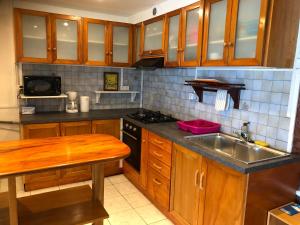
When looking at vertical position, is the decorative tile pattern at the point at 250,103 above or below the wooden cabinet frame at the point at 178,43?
below

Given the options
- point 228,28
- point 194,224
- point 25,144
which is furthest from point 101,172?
point 228,28

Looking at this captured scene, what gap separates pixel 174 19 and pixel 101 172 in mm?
1905

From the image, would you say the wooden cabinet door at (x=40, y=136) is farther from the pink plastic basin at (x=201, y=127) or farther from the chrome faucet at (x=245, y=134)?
the chrome faucet at (x=245, y=134)

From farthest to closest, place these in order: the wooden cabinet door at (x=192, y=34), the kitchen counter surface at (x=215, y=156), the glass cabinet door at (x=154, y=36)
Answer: the glass cabinet door at (x=154, y=36) < the wooden cabinet door at (x=192, y=34) < the kitchen counter surface at (x=215, y=156)

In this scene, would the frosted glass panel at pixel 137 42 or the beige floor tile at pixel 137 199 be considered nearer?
the beige floor tile at pixel 137 199

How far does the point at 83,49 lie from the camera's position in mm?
3322

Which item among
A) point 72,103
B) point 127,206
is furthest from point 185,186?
point 72,103

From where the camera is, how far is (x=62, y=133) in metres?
3.08

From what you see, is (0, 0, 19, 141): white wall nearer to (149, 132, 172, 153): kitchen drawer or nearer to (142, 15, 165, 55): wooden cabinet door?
(142, 15, 165, 55): wooden cabinet door

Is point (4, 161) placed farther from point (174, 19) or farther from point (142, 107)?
point (142, 107)

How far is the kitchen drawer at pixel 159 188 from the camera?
8.28 ft

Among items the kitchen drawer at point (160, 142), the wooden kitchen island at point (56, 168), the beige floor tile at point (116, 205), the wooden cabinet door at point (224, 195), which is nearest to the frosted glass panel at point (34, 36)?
the wooden kitchen island at point (56, 168)

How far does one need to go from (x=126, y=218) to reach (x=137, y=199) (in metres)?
0.40

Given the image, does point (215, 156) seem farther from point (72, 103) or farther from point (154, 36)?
point (72, 103)
